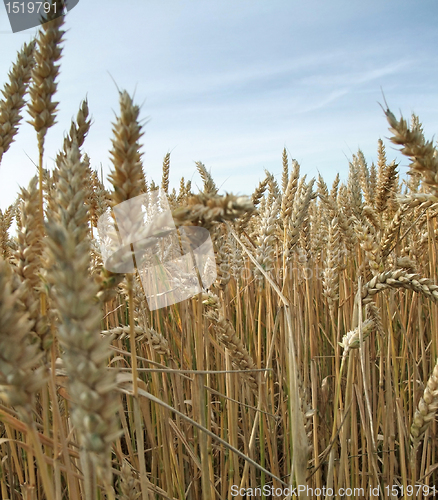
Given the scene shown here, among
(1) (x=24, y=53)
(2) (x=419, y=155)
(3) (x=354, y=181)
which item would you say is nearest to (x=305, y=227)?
(3) (x=354, y=181)

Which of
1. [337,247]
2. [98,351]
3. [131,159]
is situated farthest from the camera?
[337,247]

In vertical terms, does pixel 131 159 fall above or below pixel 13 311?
above

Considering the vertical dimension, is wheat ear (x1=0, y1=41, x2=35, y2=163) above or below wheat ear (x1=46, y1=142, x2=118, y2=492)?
above

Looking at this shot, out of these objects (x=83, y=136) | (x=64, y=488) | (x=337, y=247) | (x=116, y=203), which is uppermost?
(x=83, y=136)

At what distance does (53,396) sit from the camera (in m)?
0.55

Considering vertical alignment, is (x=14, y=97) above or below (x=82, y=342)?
above

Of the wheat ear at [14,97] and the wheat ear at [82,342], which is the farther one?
the wheat ear at [14,97]

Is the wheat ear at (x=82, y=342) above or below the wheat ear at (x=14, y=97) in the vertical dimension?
below

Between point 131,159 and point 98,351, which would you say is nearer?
point 98,351

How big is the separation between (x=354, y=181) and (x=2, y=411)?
76.7 inches

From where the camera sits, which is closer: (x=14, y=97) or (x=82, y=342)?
(x=82, y=342)

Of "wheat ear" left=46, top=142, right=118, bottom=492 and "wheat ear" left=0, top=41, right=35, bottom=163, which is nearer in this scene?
"wheat ear" left=46, top=142, right=118, bottom=492

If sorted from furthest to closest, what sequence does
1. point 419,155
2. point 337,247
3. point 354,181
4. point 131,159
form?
point 354,181 → point 337,247 → point 419,155 → point 131,159

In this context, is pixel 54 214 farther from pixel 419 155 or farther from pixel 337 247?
pixel 337 247
